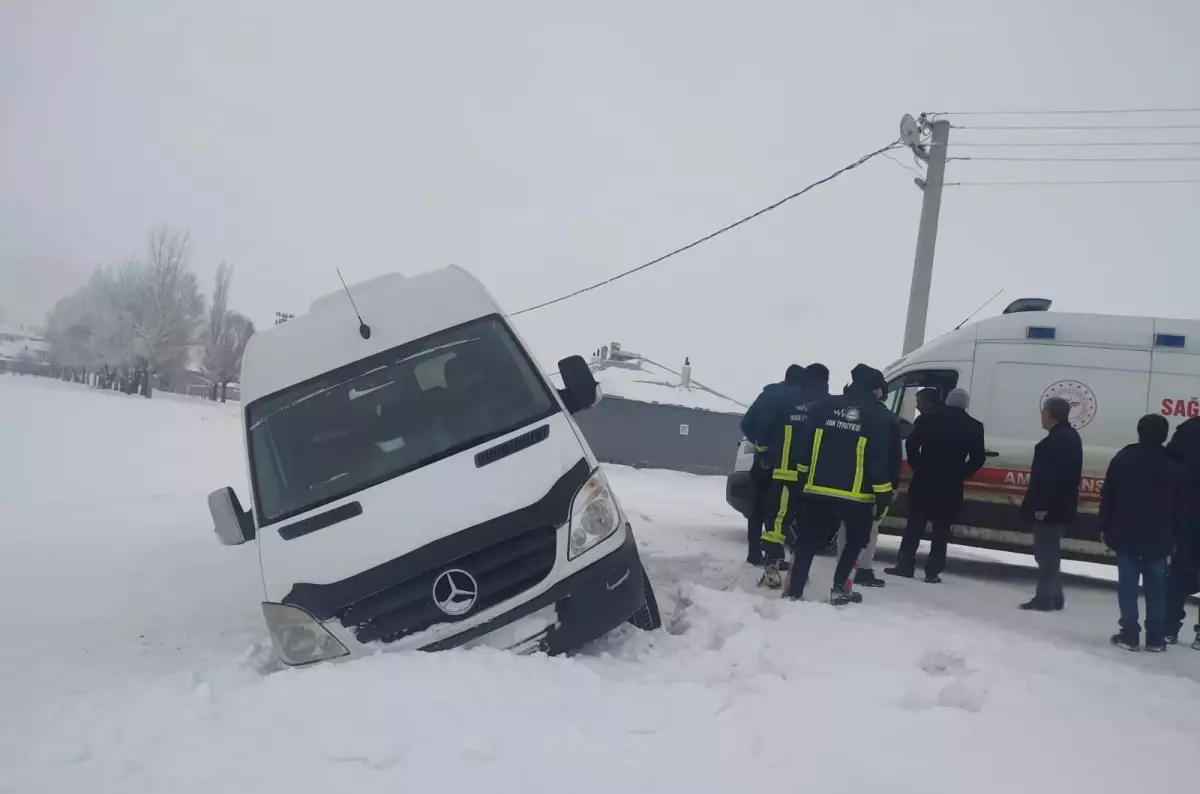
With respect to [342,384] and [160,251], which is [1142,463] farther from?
[160,251]

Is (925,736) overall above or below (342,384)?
below

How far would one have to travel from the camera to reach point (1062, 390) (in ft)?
27.1

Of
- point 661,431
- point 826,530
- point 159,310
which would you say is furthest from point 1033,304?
point 159,310

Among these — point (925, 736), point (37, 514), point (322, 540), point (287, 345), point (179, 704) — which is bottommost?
point (37, 514)

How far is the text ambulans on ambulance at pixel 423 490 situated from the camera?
3955 mm

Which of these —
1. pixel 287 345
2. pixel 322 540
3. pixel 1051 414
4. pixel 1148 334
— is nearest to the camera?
pixel 322 540

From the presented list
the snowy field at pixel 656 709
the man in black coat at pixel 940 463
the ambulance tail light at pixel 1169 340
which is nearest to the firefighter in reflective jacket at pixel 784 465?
the snowy field at pixel 656 709

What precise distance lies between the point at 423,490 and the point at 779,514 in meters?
3.48

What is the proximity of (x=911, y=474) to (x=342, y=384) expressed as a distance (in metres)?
5.88

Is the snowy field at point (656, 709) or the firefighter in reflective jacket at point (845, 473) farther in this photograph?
the firefighter in reflective jacket at point (845, 473)

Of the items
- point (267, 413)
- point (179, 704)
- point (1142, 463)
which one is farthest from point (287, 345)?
point (1142, 463)

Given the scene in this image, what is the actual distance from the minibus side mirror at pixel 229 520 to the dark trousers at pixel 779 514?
3.81 meters

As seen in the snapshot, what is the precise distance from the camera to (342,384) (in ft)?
16.3

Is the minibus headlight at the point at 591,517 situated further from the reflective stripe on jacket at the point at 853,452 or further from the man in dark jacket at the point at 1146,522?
the man in dark jacket at the point at 1146,522
